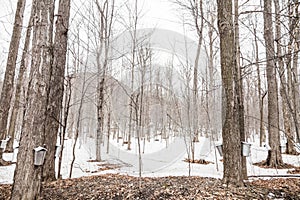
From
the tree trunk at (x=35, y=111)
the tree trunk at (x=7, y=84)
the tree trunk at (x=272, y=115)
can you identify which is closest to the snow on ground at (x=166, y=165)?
the tree trunk at (x=272, y=115)

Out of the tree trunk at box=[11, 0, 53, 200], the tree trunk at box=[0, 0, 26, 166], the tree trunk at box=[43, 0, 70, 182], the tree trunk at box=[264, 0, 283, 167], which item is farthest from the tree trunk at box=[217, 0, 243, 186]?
the tree trunk at box=[0, 0, 26, 166]

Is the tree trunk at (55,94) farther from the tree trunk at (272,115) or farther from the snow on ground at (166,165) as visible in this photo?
the tree trunk at (272,115)

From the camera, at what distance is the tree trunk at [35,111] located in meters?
2.45

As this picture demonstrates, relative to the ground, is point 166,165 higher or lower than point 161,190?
lower

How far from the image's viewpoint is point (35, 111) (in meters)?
2.57

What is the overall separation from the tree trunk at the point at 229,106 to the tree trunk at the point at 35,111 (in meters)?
2.28

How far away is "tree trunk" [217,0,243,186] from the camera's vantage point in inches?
106

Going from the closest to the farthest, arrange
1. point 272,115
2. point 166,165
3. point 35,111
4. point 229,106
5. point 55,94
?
1. point 35,111
2. point 229,106
3. point 55,94
4. point 272,115
5. point 166,165

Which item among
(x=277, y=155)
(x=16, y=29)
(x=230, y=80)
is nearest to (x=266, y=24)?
(x=277, y=155)

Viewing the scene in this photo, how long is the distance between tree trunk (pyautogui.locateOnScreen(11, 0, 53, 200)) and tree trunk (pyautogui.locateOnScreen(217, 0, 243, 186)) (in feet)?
7.47

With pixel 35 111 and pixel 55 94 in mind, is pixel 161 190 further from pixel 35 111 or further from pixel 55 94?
pixel 55 94

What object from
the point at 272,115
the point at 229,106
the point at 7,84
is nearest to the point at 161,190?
the point at 229,106

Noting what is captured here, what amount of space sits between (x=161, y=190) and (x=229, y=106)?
1418mm

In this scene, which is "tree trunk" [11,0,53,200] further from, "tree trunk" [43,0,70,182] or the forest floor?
"tree trunk" [43,0,70,182]
